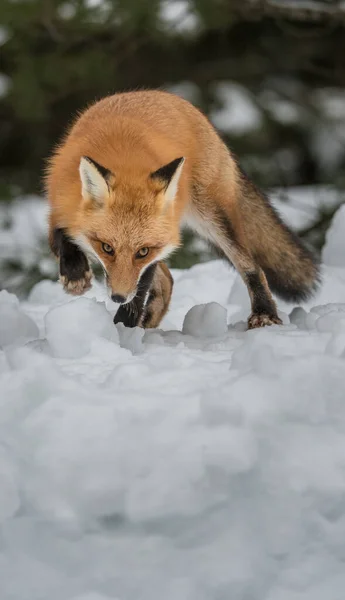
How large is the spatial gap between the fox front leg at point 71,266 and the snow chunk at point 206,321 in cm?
39

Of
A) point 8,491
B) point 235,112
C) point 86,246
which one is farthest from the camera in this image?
point 235,112

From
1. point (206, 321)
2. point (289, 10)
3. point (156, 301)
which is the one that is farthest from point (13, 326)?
point (289, 10)

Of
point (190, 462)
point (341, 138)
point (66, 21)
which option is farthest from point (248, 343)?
point (341, 138)

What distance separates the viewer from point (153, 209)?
3.12 m

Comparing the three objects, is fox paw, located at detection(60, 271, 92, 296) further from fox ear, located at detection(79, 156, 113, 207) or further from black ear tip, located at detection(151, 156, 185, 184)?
black ear tip, located at detection(151, 156, 185, 184)

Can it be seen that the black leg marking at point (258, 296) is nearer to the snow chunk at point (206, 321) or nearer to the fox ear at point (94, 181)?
the snow chunk at point (206, 321)

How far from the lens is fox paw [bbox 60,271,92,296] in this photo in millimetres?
3283

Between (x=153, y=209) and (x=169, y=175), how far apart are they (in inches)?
5.1

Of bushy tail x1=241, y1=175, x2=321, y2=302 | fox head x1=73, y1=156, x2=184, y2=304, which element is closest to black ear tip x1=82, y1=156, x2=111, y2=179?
fox head x1=73, y1=156, x2=184, y2=304

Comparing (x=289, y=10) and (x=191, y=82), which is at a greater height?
(x=289, y=10)

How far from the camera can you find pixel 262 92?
24.5 feet

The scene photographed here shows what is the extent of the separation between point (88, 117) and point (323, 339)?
1.55 meters

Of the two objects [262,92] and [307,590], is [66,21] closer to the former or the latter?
[262,92]

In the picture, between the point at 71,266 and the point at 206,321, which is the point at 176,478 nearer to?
the point at 206,321
